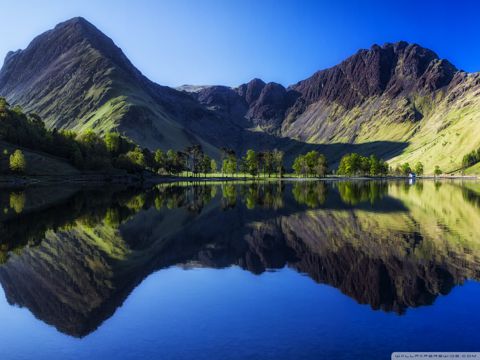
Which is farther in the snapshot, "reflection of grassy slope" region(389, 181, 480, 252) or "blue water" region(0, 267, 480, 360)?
"reflection of grassy slope" region(389, 181, 480, 252)

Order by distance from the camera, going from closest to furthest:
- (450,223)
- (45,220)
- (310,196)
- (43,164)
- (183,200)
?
(450,223) → (45,220) → (183,200) → (310,196) → (43,164)

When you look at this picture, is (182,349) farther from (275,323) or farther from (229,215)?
(229,215)

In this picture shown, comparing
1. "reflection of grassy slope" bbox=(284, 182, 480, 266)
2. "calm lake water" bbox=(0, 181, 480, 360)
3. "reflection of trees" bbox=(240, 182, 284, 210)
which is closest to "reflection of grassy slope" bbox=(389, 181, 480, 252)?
"reflection of grassy slope" bbox=(284, 182, 480, 266)

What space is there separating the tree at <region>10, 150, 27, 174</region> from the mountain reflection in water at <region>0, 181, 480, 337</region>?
3660 inches

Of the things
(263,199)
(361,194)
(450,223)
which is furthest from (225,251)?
(361,194)

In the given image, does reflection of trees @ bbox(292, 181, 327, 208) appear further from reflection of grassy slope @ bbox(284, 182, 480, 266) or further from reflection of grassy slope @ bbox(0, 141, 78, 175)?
reflection of grassy slope @ bbox(0, 141, 78, 175)

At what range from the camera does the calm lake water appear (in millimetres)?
19422

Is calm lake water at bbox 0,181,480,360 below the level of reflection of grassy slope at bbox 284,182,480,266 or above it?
below

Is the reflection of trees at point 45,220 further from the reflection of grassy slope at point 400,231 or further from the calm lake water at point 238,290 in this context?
the reflection of grassy slope at point 400,231

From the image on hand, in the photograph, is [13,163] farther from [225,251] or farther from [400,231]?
[400,231]

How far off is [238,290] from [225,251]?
12731 mm

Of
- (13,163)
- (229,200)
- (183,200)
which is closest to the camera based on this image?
(229,200)

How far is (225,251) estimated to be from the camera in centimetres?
4106

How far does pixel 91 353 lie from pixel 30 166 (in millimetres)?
164553
